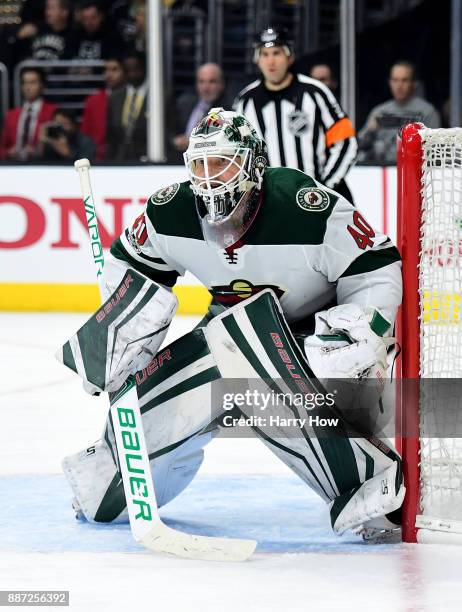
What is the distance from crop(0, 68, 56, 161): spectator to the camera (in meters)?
7.21

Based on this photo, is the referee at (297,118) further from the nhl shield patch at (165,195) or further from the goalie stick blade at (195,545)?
the goalie stick blade at (195,545)

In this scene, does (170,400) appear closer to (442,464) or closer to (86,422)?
(442,464)

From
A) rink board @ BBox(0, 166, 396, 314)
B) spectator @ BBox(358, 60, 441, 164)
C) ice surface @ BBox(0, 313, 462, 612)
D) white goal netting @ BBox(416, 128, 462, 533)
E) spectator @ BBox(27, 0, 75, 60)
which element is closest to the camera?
ice surface @ BBox(0, 313, 462, 612)

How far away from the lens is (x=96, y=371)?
2725 millimetres

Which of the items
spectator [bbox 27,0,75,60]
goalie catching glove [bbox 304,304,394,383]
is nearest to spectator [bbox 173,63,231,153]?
spectator [bbox 27,0,75,60]

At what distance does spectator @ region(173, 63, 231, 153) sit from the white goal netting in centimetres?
412

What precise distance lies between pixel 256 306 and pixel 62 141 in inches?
186

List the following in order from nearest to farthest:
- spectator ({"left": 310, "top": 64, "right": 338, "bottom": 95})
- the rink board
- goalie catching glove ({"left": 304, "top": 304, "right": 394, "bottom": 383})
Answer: goalie catching glove ({"left": 304, "top": 304, "right": 394, "bottom": 383}) → the rink board → spectator ({"left": 310, "top": 64, "right": 338, "bottom": 95})

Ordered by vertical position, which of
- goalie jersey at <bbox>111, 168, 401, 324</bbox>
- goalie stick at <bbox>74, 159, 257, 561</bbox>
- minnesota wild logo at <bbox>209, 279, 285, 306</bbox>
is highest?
goalie jersey at <bbox>111, 168, 401, 324</bbox>

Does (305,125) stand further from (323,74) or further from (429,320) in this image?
(429,320)

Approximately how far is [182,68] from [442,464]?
5.08 m

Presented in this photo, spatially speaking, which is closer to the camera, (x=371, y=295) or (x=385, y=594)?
(x=385, y=594)

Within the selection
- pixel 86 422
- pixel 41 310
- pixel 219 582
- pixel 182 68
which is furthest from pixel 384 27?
pixel 219 582

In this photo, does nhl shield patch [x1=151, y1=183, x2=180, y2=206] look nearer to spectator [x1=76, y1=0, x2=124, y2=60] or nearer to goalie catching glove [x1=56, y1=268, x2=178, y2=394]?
goalie catching glove [x1=56, y1=268, x2=178, y2=394]
